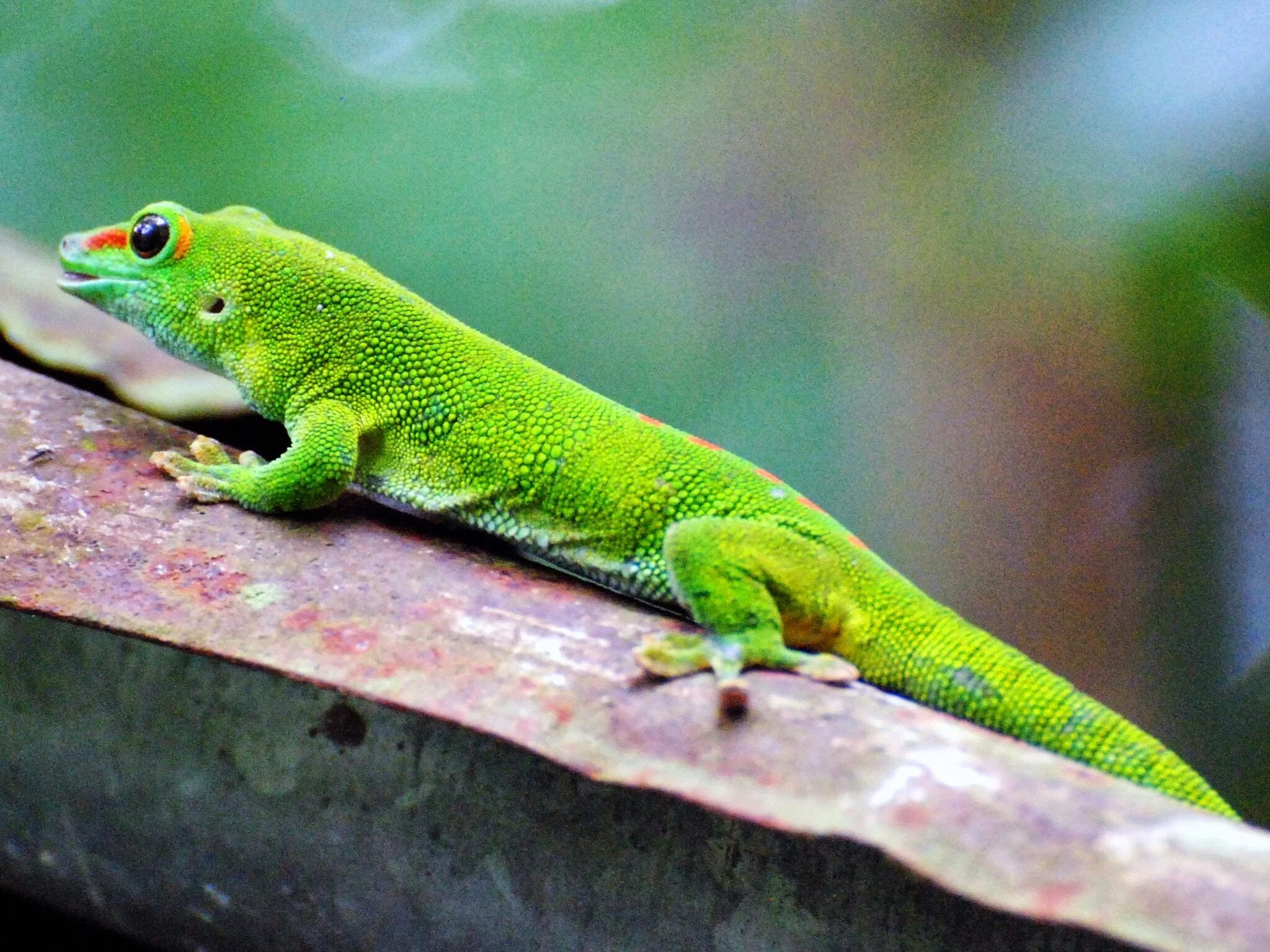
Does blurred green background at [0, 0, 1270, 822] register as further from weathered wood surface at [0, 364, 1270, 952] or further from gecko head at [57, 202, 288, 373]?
weathered wood surface at [0, 364, 1270, 952]

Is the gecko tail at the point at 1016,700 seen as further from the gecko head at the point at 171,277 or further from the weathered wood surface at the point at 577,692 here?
the gecko head at the point at 171,277

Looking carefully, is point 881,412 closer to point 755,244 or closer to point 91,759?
point 755,244

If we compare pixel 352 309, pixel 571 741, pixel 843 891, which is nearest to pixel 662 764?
pixel 571 741

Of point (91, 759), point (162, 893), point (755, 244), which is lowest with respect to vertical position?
point (162, 893)

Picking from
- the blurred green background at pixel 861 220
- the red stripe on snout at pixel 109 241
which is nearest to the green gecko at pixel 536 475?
the red stripe on snout at pixel 109 241

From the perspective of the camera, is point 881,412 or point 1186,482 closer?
point 1186,482

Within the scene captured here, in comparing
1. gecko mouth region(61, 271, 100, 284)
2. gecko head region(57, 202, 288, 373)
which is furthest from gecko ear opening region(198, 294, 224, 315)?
gecko mouth region(61, 271, 100, 284)

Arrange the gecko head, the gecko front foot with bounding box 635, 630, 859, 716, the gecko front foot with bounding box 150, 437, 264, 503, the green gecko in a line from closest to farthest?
the gecko front foot with bounding box 635, 630, 859, 716
the green gecko
the gecko front foot with bounding box 150, 437, 264, 503
the gecko head
